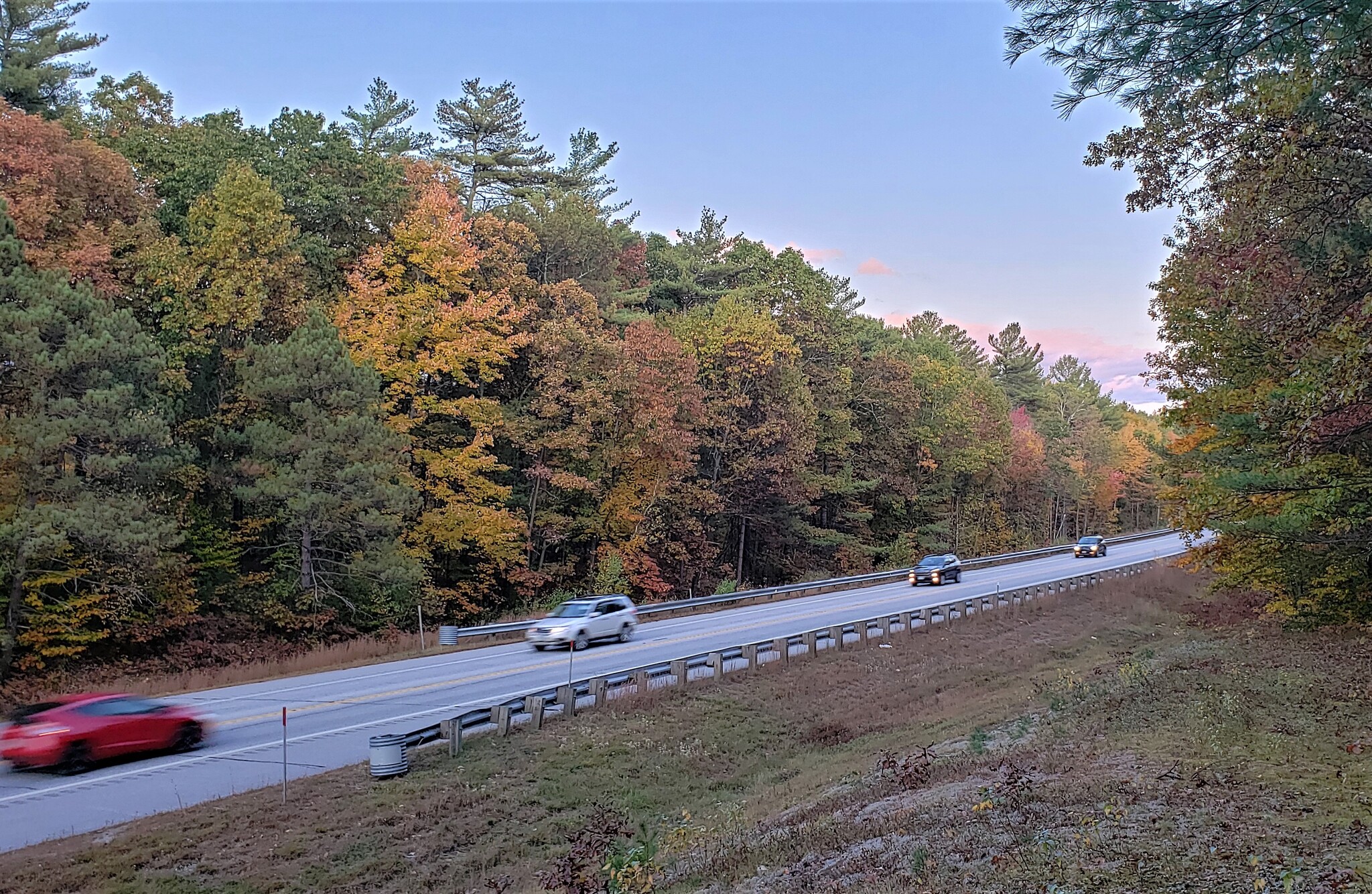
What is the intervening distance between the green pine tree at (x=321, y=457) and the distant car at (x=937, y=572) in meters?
27.6

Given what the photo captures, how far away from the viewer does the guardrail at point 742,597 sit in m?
28.9

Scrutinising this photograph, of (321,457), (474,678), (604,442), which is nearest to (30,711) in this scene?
(474,678)

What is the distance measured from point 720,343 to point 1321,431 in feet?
103

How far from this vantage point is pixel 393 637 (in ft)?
95.7

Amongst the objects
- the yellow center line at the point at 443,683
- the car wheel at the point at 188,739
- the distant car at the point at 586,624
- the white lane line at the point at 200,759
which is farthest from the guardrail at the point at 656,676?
the distant car at the point at 586,624

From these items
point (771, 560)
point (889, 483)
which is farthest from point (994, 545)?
point (771, 560)

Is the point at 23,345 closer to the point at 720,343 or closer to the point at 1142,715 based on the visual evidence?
the point at 1142,715

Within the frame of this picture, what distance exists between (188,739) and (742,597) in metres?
26.9

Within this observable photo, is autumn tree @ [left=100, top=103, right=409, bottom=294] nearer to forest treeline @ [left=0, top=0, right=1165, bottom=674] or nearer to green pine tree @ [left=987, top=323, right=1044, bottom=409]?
forest treeline @ [left=0, top=0, right=1165, bottom=674]

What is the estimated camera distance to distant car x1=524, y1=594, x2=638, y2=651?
26188 millimetres

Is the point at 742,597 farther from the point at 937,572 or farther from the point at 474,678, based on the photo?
the point at 474,678

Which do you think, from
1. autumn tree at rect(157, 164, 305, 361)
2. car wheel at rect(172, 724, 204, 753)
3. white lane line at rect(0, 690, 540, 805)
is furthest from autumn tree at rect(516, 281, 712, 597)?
car wheel at rect(172, 724, 204, 753)

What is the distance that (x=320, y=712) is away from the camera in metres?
17.9

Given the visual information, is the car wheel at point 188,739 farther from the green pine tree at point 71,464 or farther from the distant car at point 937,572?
the distant car at point 937,572
